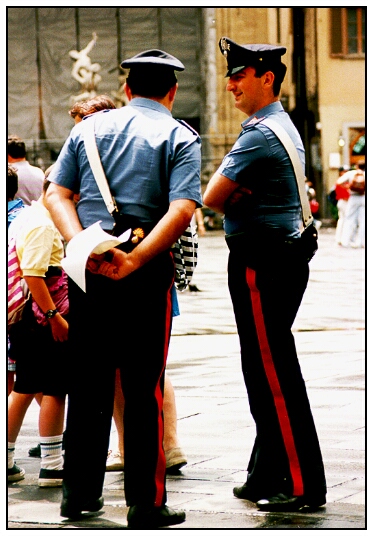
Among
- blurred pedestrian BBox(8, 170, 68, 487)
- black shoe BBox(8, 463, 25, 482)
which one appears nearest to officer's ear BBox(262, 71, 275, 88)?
blurred pedestrian BBox(8, 170, 68, 487)

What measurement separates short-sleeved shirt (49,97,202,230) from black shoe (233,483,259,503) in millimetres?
1285

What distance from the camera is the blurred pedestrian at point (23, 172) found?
6953 mm

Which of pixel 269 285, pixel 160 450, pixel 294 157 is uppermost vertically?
pixel 294 157

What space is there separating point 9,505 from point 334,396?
10.8 feet

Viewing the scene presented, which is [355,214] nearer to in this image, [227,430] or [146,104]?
[227,430]

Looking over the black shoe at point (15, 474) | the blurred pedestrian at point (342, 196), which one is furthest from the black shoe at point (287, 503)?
the blurred pedestrian at point (342, 196)

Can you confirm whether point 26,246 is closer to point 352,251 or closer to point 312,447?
point 312,447

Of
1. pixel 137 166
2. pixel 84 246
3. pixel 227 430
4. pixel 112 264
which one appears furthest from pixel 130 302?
pixel 227 430

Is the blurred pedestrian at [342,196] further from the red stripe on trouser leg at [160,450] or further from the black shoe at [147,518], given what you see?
the black shoe at [147,518]

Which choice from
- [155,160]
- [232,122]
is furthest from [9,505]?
[232,122]

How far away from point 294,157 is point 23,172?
2792 mm

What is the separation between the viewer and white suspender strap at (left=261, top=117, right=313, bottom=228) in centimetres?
477

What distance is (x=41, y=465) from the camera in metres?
5.38

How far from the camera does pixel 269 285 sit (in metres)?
4.74
